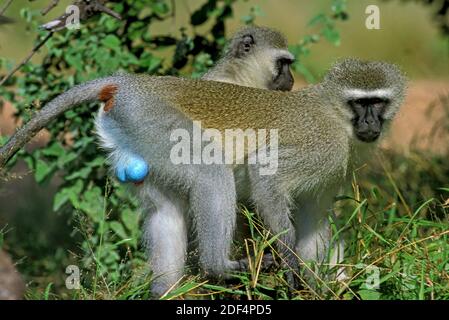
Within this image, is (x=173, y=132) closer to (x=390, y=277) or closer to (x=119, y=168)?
(x=119, y=168)

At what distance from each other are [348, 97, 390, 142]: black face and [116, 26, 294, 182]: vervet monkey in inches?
52.8

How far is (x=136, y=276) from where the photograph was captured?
518 centimetres

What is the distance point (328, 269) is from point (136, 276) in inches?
44.1

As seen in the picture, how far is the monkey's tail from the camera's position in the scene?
502 cm

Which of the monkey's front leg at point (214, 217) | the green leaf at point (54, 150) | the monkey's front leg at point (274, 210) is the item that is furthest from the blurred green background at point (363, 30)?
the monkey's front leg at point (214, 217)

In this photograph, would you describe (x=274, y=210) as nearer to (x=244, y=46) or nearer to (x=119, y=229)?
(x=119, y=229)

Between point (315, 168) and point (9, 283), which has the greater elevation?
point (315, 168)

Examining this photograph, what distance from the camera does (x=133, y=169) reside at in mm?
5117

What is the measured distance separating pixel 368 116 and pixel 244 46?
1783mm

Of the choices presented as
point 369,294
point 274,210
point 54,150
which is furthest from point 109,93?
point 369,294

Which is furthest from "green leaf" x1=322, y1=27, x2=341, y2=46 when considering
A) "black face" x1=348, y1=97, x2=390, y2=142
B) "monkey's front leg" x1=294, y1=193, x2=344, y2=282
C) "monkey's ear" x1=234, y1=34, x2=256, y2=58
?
"monkey's front leg" x1=294, y1=193, x2=344, y2=282

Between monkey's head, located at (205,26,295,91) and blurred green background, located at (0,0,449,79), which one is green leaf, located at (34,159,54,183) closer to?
monkey's head, located at (205,26,295,91)
